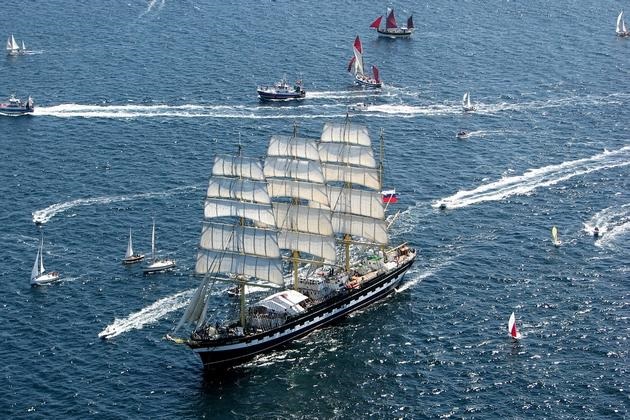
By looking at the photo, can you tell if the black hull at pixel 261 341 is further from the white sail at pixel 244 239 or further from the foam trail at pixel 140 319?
the foam trail at pixel 140 319

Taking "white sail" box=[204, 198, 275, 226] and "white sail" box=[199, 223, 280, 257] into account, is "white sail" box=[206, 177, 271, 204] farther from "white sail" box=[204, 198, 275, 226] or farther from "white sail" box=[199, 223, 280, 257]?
"white sail" box=[199, 223, 280, 257]

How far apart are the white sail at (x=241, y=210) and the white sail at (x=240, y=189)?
92cm

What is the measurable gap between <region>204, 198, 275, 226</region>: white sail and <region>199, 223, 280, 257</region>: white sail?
191cm

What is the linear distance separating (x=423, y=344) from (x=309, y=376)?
71.2ft

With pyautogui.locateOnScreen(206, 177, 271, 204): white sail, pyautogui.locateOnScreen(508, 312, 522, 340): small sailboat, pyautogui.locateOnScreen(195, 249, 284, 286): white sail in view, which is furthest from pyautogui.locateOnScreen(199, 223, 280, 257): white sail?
pyautogui.locateOnScreen(508, 312, 522, 340): small sailboat

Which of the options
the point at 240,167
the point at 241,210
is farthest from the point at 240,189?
the point at 240,167

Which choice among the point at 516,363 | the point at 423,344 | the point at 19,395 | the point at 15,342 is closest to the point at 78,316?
the point at 15,342

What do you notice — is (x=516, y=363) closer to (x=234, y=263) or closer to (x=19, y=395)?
(x=234, y=263)

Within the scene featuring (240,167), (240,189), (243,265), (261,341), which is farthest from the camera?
(243,265)

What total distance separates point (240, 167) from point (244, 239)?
12.3 metres

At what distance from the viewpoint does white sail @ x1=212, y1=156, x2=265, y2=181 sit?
188750 mm

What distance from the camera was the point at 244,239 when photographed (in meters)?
189

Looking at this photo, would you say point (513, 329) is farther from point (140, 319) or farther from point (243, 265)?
point (140, 319)

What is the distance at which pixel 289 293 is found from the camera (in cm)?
19800
